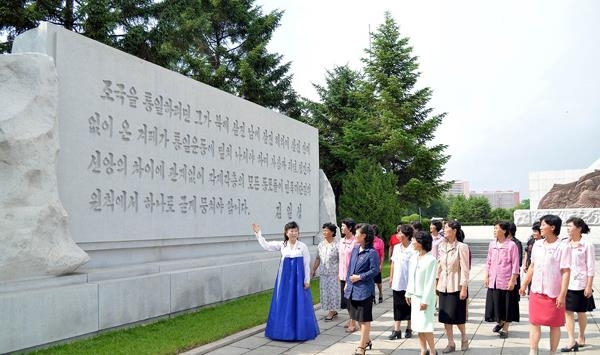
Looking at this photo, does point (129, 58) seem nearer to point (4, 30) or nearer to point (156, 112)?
point (156, 112)

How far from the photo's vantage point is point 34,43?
575 cm

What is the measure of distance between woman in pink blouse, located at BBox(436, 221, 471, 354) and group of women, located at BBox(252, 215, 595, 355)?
0.03 feet

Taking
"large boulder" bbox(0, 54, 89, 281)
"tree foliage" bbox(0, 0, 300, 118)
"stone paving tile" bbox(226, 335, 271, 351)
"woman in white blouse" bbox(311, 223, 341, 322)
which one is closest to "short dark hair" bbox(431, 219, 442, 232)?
"woman in white blouse" bbox(311, 223, 341, 322)

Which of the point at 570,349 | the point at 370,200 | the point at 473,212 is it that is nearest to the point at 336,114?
the point at 370,200

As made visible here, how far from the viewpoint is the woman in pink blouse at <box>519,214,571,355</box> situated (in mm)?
4961

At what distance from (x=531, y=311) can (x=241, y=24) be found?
18.5m

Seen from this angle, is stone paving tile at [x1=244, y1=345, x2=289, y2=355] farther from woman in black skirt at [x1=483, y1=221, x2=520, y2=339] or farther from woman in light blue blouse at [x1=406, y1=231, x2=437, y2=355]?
woman in black skirt at [x1=483, y1=221, x2=520, y2=339]

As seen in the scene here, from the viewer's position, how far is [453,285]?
5605 millimetres

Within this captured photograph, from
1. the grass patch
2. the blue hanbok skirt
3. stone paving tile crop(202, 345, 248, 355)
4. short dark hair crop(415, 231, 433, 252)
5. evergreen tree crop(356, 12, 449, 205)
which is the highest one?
evergreen tree crop(356, 12, 449, 205)

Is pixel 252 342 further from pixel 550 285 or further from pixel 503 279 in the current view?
pixel 550 285

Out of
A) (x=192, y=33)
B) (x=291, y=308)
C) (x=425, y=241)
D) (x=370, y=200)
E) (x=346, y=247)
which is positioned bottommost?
(x=291, y=308)

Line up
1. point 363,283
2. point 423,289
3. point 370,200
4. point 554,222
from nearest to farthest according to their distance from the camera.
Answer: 1. point 423,289
2. point 554,222
3. point 363,283
4. point 370,200

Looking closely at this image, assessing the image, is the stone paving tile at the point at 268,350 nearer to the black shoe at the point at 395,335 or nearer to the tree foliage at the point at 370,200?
the black shoe at the point at 395,335

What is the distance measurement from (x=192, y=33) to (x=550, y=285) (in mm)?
16438
